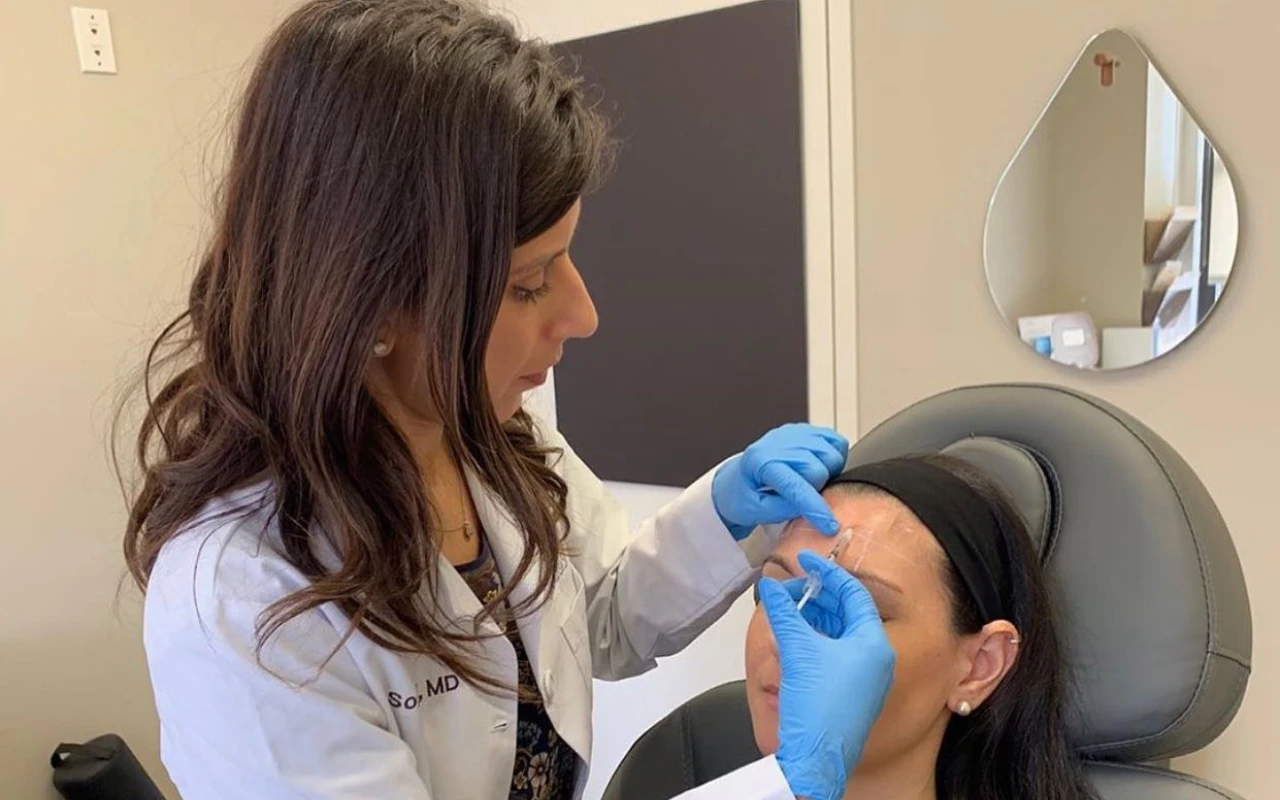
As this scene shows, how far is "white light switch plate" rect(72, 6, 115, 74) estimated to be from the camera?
2.03m

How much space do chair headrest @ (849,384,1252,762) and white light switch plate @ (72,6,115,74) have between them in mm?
1890

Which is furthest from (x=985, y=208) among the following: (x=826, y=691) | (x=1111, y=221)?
(x=826, y=691)

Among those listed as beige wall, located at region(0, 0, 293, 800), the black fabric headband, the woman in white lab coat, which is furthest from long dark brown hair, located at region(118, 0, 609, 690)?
beige wall, located at region(0, 0, 293, 800)

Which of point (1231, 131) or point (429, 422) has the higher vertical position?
point (1231, 131)

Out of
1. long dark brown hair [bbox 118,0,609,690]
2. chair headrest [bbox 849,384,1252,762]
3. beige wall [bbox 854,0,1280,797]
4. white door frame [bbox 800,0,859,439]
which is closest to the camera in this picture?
long dark brown hair [bbox 118,0,609,690]

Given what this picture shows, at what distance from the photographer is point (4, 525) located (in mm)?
2035

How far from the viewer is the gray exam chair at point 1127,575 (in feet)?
3.29

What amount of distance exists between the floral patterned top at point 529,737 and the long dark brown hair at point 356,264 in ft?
0.49

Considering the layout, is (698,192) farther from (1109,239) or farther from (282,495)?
Answer: (282,495)

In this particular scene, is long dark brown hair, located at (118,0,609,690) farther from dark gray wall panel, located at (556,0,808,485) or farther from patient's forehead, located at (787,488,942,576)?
dark gray wall panel, located at (556,0,808,485)

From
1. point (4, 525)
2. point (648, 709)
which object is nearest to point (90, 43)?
point (4, 525)

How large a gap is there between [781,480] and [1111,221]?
75 cm

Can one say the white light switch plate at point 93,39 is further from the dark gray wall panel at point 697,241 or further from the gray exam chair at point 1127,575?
the gray exam chair at point 1127,575

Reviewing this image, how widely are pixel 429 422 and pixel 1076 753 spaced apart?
792 millimetres
